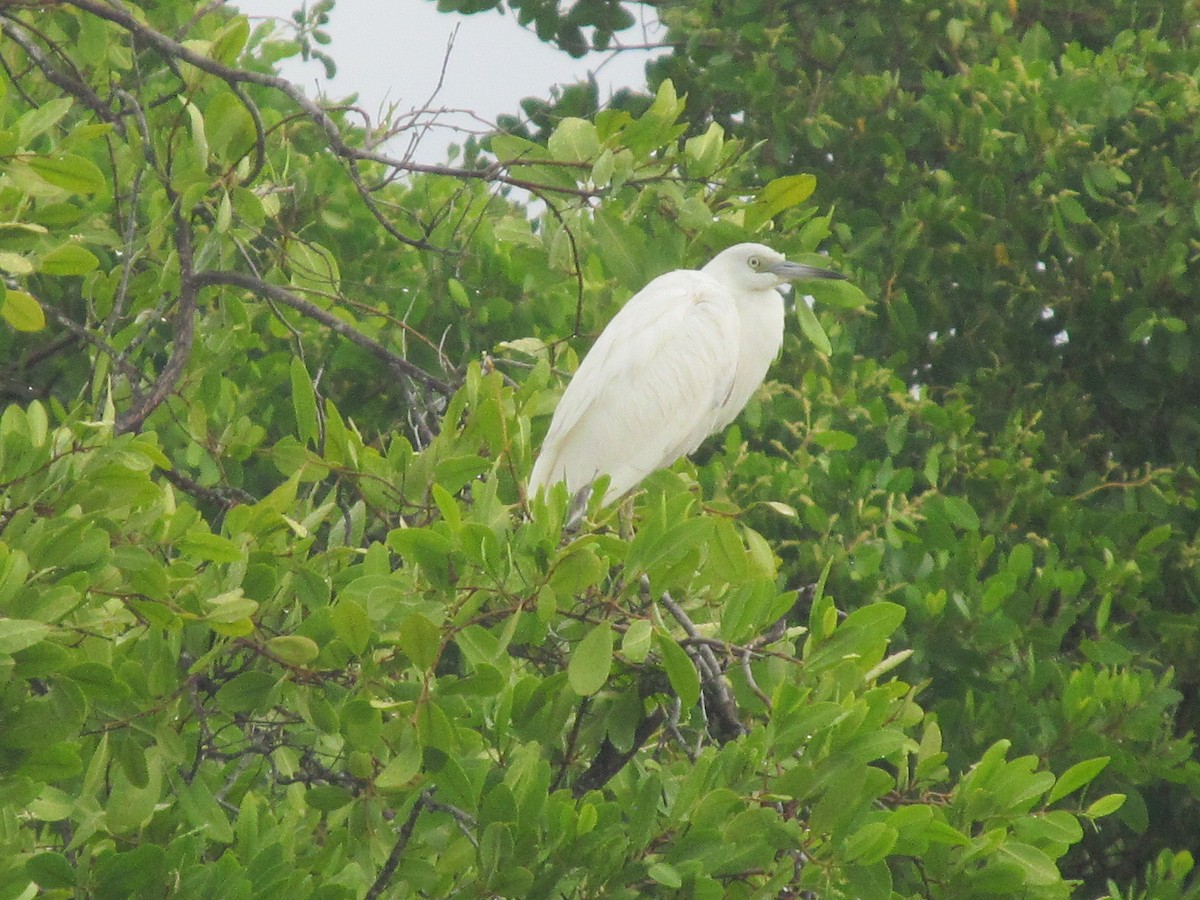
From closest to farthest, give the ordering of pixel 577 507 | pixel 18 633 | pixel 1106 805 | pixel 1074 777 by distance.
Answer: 1. pixel 18 633
2. pixel 1074 777
3. pixel 1106 805
4. pixel 577 507

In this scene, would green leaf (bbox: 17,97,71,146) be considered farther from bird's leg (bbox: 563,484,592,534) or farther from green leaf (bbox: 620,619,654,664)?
bird's leg (bbox: 563,484,592,534)

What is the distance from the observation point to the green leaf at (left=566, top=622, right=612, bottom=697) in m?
1.97

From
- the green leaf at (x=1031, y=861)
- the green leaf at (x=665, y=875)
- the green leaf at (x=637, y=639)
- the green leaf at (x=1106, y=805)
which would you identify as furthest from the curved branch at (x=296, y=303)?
the green leaf at (x=1106, y=805)

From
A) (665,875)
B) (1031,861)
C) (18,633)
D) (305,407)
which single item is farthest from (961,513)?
(18,633)

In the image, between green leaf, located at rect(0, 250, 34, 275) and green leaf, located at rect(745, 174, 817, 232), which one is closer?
green leaf, located at rect(0, 250, 34, 275)

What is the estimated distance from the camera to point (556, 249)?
2.82 meters

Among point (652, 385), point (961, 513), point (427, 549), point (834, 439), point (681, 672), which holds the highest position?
point (427, 549)

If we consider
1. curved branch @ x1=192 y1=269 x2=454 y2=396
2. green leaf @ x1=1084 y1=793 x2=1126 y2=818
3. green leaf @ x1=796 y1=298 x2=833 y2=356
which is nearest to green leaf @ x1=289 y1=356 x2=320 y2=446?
curved branch @ x1=192 y1=269 x2=454 y2=396

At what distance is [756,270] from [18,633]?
2811 mm

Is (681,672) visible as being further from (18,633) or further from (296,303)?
(296,303)

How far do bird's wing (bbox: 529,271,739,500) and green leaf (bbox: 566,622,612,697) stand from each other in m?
1.90

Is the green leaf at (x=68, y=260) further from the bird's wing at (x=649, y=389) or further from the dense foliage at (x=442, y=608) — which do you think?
the bird's wing at (x=649, y=389)

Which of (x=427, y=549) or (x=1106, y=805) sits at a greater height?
(x=427, y=549)

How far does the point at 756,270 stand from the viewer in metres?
4.23
